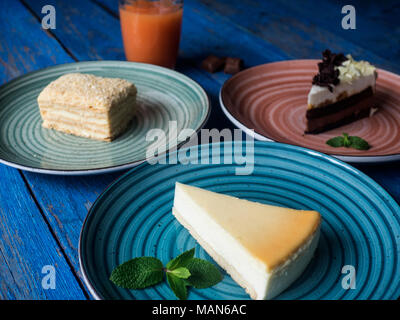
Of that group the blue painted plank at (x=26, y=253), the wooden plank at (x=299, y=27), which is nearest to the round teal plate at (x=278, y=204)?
the blue painted plank at (x=26, y=253)

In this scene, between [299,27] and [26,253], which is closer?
[26,253]

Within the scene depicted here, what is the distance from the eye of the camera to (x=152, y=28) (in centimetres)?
195

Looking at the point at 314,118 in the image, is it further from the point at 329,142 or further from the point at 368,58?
the point at 368,58

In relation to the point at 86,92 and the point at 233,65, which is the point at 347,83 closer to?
the point at 233,65

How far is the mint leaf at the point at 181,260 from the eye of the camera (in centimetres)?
97

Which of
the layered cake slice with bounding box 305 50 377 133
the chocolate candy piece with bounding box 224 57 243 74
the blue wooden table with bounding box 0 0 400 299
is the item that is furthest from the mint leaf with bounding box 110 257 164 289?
the chocolate candy piece with bounding box 224 57 243 74

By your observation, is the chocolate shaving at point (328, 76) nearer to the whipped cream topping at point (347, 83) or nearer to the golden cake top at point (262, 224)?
the whipped cream topping at point (347, 83)

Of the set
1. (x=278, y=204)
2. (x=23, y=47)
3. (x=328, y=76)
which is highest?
(x=328, y=76)

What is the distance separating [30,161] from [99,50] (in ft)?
3.53

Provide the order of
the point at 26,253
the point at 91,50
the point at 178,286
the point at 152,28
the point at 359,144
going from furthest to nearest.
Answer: the point at 91,50 < the point at 152,28 < the point at 359,144 < the point at 26,253 < the point at 178,286

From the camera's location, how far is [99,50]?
2.25 m

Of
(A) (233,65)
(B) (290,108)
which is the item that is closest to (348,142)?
(B) (290,108)

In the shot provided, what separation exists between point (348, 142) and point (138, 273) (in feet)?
3.00
